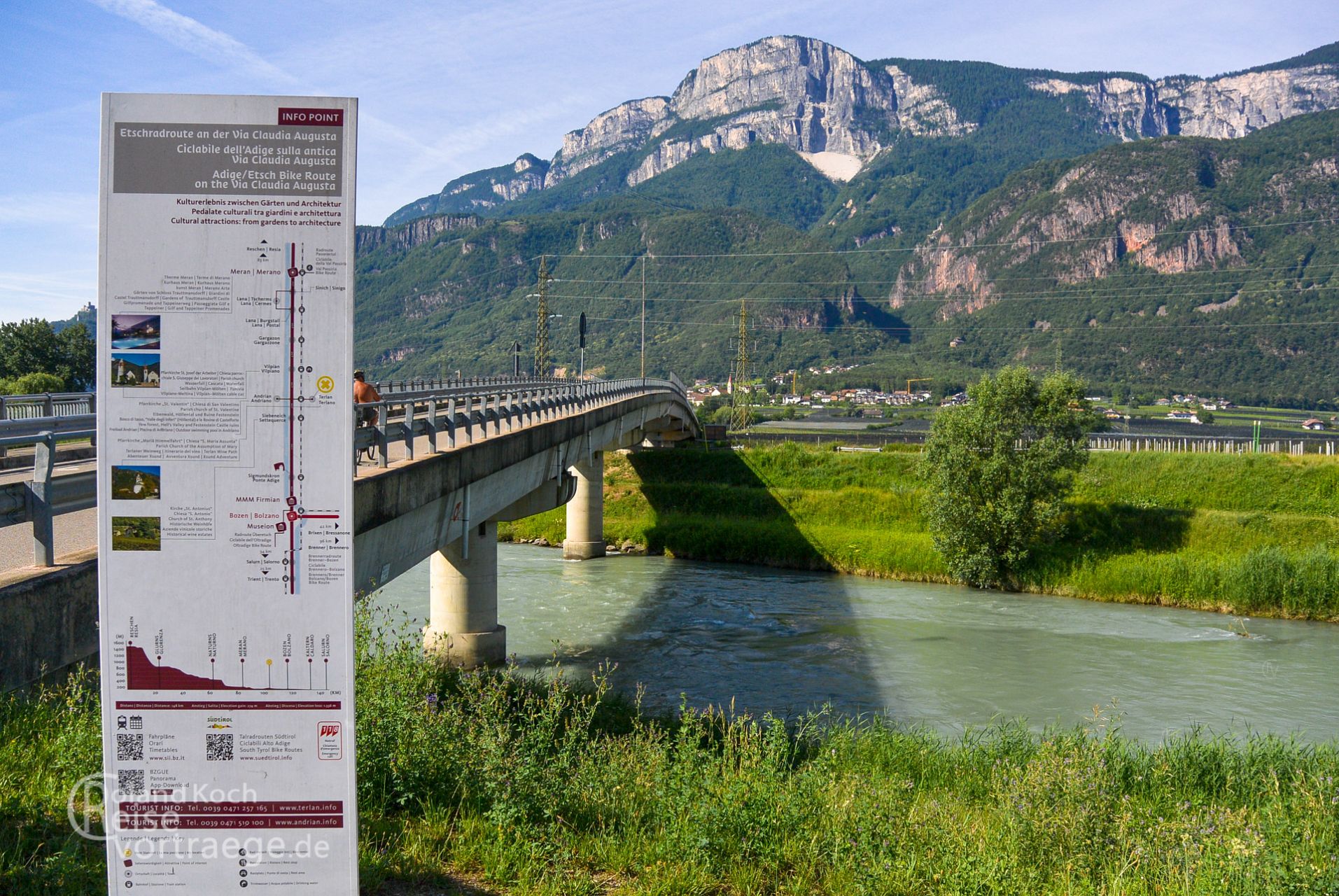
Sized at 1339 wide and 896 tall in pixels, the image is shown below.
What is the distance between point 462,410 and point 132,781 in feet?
63.5

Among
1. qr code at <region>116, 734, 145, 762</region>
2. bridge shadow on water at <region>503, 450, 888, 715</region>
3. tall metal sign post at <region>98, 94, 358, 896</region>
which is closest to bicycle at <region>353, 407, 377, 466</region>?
bridge shadow on water at <region>503, 450, 888, 715</region>

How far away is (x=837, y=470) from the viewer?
5353 cm

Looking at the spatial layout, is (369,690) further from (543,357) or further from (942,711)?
(543,357)

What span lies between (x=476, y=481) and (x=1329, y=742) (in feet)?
52.6

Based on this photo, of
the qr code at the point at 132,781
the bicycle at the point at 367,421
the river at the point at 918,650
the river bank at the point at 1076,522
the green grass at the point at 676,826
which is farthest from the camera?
the river bank at the point at 1076,522

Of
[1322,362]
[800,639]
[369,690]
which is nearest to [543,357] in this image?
[800,639]

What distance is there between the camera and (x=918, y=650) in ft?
88.7

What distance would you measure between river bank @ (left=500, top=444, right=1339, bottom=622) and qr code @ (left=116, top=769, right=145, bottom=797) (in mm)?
36480

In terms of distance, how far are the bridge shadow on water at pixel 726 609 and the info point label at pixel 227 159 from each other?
629 cm

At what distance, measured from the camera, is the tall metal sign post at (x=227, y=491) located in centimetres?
432

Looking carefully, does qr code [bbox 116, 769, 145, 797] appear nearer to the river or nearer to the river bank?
the river

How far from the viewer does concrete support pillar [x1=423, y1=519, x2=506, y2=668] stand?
22.4m

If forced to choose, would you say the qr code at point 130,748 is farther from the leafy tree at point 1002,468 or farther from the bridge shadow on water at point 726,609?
the leafy tree at point 1002,468

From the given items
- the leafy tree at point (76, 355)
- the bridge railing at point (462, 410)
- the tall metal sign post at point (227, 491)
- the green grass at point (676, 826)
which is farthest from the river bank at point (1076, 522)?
the tall metal sign post at point (227, 491)
